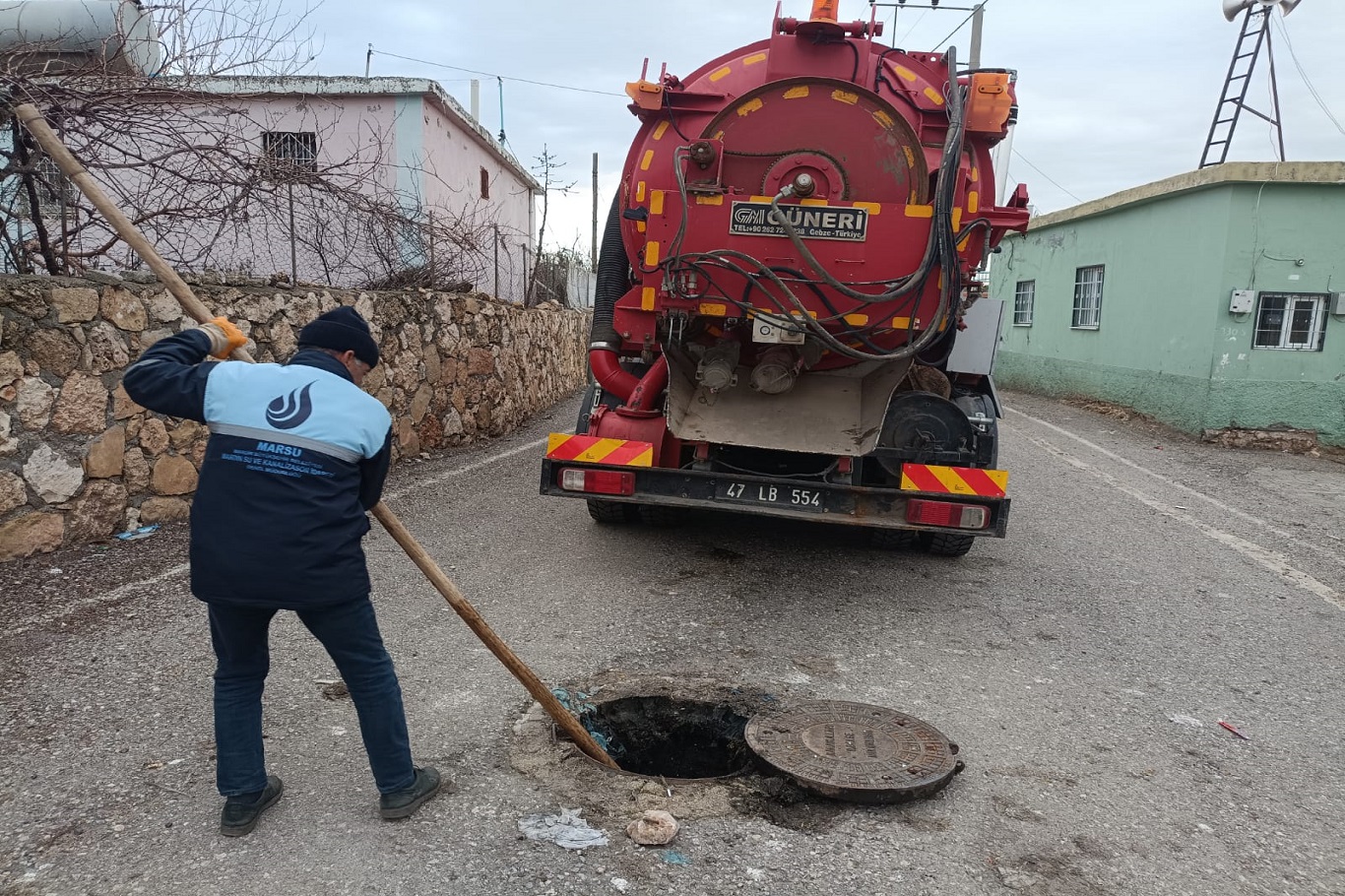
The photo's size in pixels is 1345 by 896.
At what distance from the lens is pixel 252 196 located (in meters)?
6.45

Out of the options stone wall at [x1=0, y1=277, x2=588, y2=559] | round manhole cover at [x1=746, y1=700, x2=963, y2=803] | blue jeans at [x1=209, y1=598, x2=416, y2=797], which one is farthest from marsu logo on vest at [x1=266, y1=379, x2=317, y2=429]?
stone wall at [x1=0, y1=277, x2=588, y2=559]

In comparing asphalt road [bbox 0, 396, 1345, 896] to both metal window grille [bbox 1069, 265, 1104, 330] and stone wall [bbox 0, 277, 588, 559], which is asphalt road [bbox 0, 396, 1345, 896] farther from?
metal window grille [bbox 1069, 265, 1104, 330]

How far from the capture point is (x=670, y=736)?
3588 millimetres

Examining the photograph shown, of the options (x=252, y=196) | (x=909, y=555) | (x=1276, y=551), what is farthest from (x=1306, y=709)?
(x=252, y=196)

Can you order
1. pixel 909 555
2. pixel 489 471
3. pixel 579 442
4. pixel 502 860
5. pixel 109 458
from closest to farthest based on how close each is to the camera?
1. pixel 502 860
2. pixel 579 442
3. pixel 109 458
4. pixel 909 555
5. pixel 489 471

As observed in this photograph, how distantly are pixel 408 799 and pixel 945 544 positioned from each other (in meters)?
4.01

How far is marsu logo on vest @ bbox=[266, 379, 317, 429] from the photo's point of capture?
2.54 meters

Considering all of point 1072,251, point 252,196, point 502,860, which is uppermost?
point 1072,251

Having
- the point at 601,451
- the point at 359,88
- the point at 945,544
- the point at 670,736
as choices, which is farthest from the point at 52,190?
the point at 359,88

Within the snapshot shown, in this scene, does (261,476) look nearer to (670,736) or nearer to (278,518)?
(278,518)

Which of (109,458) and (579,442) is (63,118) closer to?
→ (109,458)

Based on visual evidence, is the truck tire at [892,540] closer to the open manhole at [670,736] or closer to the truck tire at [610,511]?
the truck tire at [610,511]

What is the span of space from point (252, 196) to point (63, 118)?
4.50 feet

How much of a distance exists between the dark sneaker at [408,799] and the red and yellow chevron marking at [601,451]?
7.49ft
